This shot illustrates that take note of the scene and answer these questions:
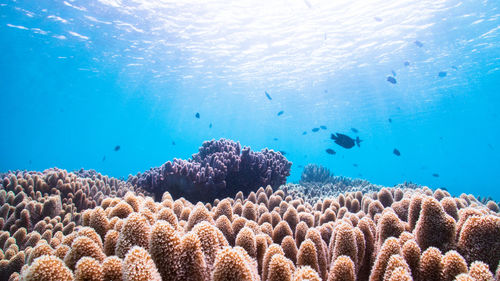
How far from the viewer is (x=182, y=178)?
546 centimetres

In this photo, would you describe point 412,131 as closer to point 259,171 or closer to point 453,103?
point 453,103

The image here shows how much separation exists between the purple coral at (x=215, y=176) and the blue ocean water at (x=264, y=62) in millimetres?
14023

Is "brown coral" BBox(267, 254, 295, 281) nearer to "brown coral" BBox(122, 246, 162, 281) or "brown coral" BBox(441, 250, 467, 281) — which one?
"brown coral" BBox(122, 246, 162, 281)

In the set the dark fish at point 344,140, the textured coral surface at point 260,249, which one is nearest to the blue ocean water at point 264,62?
the dark fish at point 344,140

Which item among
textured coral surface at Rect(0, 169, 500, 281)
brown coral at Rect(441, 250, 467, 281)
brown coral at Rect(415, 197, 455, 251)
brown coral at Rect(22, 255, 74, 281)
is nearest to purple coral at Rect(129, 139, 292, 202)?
textured coral surface at Rect(0, 169, 500, 281)

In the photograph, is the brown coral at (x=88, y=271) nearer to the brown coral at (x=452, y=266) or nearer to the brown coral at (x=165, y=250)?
the brown coral at (x=165, y=250)

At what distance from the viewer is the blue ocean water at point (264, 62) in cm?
2369

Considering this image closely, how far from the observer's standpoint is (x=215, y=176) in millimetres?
5660

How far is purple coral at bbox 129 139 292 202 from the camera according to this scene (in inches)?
215

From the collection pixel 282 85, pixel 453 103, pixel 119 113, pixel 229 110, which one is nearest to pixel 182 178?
pixel 282 85

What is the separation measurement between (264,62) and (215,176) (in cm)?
3380

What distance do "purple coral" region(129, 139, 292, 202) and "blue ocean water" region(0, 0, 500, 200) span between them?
14023 millimetres

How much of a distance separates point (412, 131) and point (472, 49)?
6318cm

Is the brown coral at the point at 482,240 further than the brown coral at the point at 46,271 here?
Yes
